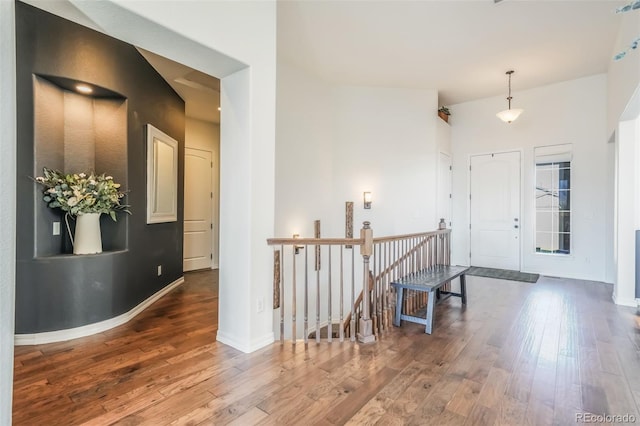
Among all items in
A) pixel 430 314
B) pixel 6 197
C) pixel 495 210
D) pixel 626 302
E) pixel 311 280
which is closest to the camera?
pixel 6 197

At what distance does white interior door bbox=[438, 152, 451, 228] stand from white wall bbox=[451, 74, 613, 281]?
20.4 inches

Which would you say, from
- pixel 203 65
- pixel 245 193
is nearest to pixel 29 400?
pixel 245 193

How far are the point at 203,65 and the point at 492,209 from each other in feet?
19.1

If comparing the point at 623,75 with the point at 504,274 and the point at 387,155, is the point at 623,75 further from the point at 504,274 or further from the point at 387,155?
the point at 504,274

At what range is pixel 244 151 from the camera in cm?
270

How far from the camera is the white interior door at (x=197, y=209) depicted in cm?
602

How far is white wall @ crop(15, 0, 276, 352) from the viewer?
2.49 metres

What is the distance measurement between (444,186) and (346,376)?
4.83 meters

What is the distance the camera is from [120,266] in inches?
130

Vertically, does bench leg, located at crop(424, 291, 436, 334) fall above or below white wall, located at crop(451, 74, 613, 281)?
below

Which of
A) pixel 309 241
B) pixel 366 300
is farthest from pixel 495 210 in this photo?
pixel 309 241

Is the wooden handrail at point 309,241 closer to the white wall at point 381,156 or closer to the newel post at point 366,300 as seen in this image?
the newel post at point 366,300

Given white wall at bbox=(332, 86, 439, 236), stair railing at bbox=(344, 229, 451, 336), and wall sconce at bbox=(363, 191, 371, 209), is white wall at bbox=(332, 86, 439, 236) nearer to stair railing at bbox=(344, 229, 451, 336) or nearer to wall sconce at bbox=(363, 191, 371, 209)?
wall sconce at bbox=(363, 191, 371, 209)

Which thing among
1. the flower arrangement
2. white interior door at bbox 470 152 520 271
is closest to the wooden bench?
white interior door at bbox 470 152 520 271
